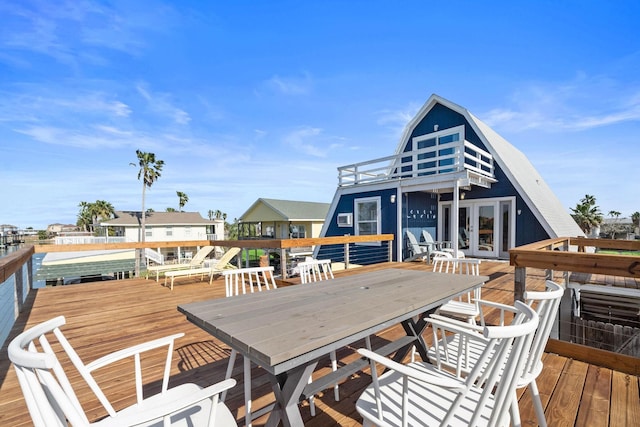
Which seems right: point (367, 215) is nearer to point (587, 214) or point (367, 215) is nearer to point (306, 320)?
point (306, 320)

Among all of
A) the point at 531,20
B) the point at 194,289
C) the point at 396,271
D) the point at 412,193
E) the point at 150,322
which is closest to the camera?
the point at 396,271

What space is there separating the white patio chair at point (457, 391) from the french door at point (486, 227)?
7.93m

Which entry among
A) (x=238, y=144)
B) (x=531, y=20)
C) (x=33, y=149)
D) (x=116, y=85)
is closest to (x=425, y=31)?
(x=531, y=20)

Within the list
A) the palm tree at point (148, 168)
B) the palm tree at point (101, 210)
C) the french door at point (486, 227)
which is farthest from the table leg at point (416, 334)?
the palm tree at point (101, 210)

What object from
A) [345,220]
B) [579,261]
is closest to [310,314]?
[579,261]

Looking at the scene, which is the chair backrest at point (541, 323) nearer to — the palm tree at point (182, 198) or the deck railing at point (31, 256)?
the deck railing at point (31, 256)

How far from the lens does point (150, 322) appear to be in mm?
3488

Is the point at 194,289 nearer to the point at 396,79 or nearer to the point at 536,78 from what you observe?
the point at 396,79

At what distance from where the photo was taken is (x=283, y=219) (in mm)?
18281

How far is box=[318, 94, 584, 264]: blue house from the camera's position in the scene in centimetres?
796

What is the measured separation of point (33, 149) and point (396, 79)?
20404 mm

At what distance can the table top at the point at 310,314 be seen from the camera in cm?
113

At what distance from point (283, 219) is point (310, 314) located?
55.5 ft

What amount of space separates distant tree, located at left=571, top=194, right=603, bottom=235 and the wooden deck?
91.0 ft
